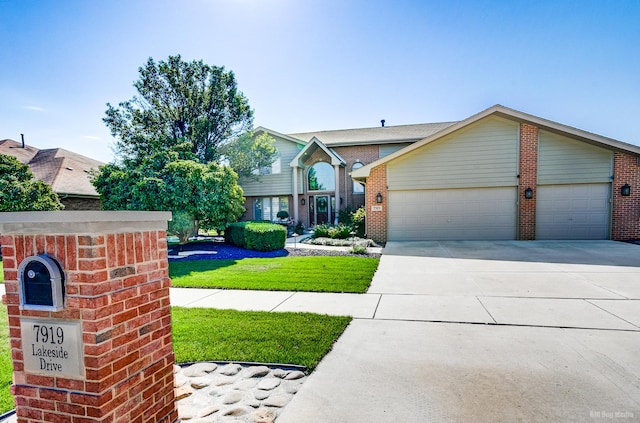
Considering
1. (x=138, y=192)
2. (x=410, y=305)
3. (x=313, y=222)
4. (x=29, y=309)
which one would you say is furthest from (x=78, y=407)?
(x=313, y=222)

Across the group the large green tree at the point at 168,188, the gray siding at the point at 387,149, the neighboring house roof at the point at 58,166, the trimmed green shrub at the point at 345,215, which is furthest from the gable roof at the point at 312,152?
the neighboring house roof at the point at 58,166

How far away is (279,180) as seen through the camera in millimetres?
20000

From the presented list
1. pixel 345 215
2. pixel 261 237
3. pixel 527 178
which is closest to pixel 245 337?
pixel 261 237

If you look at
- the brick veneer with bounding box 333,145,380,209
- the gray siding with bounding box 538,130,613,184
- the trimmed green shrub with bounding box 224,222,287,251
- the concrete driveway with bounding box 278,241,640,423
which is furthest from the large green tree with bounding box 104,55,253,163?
the gray siding with bounding box 538,130,613,184

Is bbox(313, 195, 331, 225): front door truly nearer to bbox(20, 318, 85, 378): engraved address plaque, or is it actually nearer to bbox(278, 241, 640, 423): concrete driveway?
bbox(278, 241, 640, 423): concrete driveway

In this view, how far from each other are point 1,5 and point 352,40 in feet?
29.0

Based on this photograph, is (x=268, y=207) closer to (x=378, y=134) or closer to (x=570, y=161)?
(x=378, y=134)

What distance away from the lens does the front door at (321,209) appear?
19.5 m

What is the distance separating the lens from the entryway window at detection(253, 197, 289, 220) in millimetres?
20431

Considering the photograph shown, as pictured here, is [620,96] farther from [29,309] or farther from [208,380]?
[29,309]

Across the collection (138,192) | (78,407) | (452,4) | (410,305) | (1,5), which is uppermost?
(452,4)

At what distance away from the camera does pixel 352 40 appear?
10.1 metres

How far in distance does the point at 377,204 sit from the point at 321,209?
660 cm

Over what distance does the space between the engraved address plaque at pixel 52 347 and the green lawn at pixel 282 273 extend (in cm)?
461
